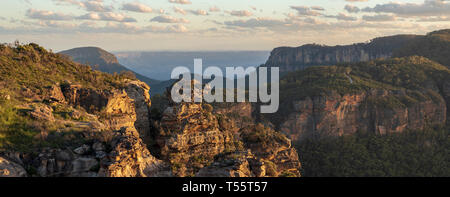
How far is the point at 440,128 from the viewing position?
93.4 m

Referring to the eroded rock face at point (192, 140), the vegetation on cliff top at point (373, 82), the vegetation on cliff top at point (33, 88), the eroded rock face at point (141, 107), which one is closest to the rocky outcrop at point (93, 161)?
the vegetation on cliff top at point (33, 88)

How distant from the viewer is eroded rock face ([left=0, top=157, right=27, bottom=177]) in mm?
15984

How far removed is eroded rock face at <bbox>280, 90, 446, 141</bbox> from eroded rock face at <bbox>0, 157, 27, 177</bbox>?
7653cm

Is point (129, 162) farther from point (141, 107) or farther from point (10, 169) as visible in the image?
point (141, 107)

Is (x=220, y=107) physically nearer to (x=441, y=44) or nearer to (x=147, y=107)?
(x=147, y=107)

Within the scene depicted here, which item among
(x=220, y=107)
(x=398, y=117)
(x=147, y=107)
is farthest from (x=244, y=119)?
(x=147, y=107)

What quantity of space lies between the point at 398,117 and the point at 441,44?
96538mm

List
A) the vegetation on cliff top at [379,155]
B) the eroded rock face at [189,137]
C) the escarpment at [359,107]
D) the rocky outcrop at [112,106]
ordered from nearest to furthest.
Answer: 1. the eroded rock face at [189,137]
2. the rocky outcrop at [112,106]
3. the vegetation on cliff top at [379,155]
4. the escarpment at [359,107]

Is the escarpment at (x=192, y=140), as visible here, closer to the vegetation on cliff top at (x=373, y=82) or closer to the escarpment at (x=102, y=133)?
the escarpment at (x=102, y=133)

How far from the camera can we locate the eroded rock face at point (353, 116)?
90.4 metres

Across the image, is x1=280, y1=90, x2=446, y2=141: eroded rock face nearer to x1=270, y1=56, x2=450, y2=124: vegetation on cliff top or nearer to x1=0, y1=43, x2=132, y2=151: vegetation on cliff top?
x1=270, y1=56, x2=450, y2=124: vegetation on cliff top

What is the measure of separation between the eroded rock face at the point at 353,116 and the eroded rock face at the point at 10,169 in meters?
76.5

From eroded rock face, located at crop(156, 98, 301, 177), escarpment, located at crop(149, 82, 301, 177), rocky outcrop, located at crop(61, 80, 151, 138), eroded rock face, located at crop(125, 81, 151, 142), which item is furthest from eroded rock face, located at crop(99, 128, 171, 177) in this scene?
eroded rock face, located at crop(125, 81, 151, 142)
